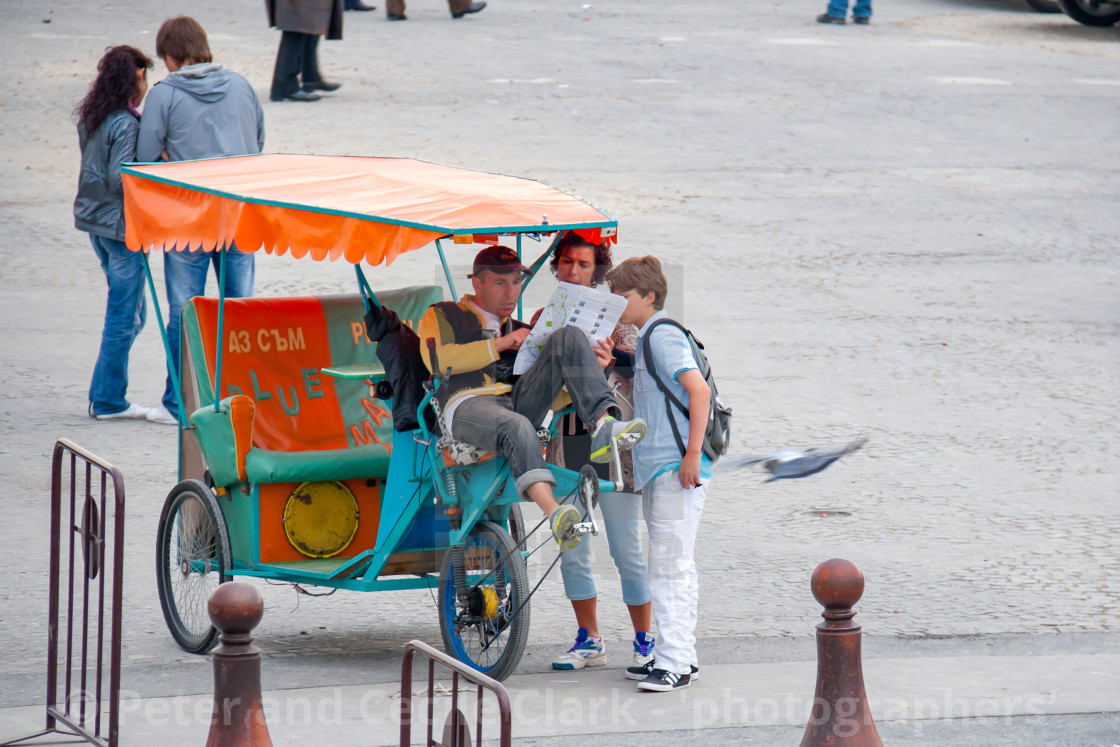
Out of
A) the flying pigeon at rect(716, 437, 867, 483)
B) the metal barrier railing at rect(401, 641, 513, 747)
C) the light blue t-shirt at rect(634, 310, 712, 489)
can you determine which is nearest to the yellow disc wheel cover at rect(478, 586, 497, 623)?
the light blue t-shirt at rect(634, 310, 712, 489)

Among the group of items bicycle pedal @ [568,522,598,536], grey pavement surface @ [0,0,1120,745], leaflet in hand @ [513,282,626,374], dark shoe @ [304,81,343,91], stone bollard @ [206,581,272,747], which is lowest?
grey pavement surface @ [0,0,1120,745]

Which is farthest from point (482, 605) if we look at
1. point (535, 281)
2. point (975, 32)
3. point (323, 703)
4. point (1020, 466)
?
point (975, 32)

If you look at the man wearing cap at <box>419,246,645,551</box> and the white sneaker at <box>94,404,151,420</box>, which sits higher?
the man wearing cap at <box>419,246,645,551</box>

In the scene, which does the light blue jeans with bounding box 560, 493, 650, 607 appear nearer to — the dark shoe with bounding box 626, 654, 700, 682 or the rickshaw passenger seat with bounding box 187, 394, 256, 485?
the dark shoe with bounding box 626, 654, 700, 682

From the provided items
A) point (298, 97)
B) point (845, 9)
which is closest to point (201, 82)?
point (298, 97)

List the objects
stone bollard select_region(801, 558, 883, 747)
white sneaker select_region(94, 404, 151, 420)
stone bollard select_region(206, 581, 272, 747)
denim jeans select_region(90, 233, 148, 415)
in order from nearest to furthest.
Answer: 1. stone bollard select_region(206, 581, 272, 747)
2. stone bollard select_region(801, 558, 883, 747)
3. denim jeans select_region(90, 233, 148, 415)
4. white sneaker select_region(94, 404, 151, 420)

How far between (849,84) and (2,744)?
50.9 ft

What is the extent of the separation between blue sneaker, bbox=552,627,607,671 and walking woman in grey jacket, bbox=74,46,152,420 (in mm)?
4247

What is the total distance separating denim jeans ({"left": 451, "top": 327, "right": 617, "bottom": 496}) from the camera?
206 inches

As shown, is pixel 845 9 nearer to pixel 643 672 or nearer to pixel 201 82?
pixel 201 82

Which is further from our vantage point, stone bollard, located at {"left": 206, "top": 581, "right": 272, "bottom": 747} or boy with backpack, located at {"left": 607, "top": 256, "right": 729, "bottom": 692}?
boy with backpack, located at {"left": 607, "top": 256, "right": 729, "bottom": 692}

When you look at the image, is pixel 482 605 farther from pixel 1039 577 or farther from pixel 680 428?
pixel 1039 577

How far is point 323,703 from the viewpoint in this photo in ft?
17.2

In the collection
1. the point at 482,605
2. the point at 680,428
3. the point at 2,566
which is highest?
Answer: the point at 680,428
